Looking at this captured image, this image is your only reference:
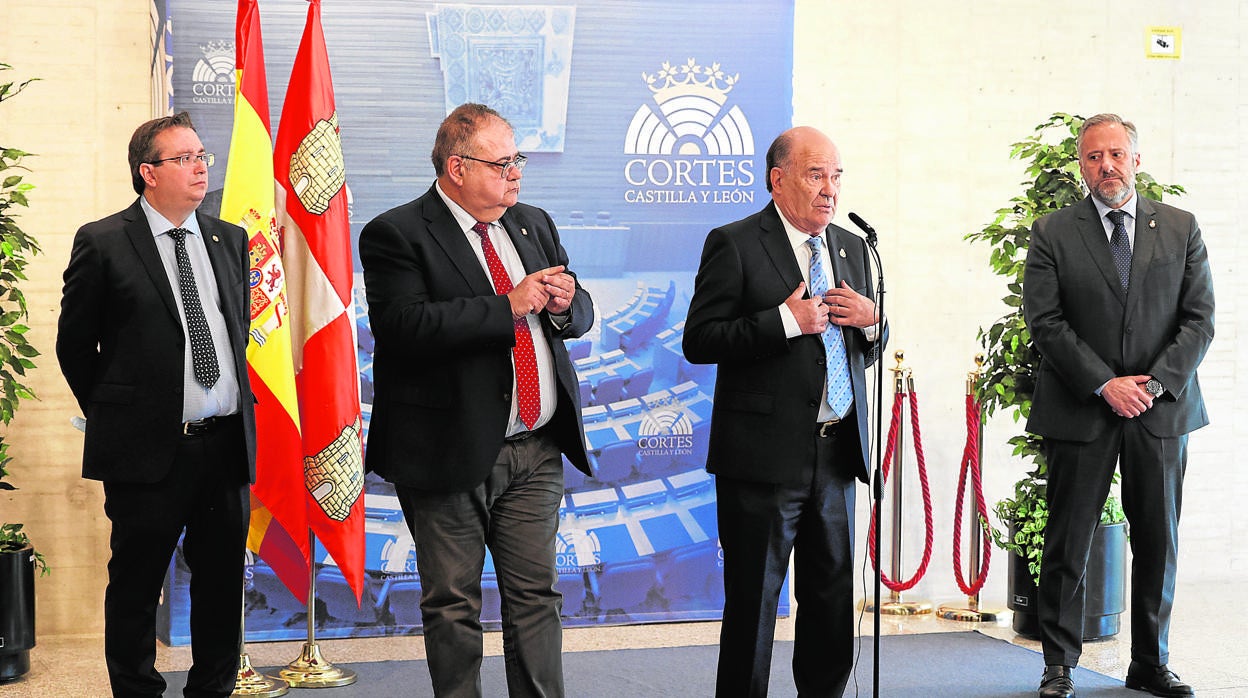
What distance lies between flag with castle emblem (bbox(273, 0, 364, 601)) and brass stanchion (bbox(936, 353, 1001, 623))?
9.05 ft

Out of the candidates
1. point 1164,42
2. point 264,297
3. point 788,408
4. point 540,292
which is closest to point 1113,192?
point 788,408

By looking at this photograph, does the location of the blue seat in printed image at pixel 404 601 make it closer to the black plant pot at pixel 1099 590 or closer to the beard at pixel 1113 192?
the black plant pot at pixel 1099 590

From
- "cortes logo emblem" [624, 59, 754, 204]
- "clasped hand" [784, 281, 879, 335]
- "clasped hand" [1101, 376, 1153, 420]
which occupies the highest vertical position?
"cortes logo emblem" [624, 59, 754, 204]

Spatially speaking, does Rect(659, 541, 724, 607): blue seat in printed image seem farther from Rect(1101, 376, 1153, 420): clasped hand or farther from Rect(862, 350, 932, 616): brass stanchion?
Rect(1101, 376, 1153, 420): clasped hand

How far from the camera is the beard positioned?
4.28 m

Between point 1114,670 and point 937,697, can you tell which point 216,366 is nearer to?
point 937,697

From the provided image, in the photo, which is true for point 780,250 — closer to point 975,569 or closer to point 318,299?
point 318,299

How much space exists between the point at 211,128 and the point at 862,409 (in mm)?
2865

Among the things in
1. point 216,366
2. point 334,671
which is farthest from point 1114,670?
point 216,366

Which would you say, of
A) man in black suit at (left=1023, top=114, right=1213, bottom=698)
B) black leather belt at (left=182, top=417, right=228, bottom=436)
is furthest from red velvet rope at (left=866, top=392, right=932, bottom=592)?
black leather belt at (left=182, top=417, right=228, bottom=436)

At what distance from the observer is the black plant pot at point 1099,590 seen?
517 cm

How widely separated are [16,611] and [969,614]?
152 inches

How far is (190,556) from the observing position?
377 cm

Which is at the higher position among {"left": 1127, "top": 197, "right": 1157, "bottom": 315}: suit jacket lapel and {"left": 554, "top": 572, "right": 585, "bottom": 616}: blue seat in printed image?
{"left": 1127, "top": 197, "right": 1157, "bottom": 315}: suit jacket lapel
